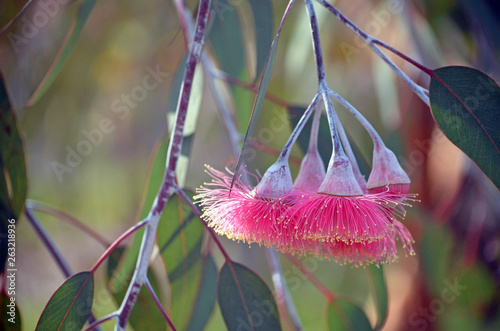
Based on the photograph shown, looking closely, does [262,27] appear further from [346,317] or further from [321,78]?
[346,317]

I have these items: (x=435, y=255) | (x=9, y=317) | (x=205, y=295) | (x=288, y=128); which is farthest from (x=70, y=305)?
(x=288, y=128)

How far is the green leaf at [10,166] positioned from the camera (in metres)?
0.72

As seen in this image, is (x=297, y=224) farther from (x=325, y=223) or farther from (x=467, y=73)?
(x=467, y=73)

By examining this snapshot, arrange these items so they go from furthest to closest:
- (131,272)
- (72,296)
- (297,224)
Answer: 1. (131,272)
2. (72,296)
3. (297,224)

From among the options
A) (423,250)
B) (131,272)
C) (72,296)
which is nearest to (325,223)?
(72,296)

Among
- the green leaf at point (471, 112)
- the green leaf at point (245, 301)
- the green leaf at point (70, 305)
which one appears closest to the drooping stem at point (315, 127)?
the green leaf at point (471, 112)

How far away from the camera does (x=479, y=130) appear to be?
492mm

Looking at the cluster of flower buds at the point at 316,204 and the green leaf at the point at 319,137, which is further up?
the green leaf at the point at 319,137

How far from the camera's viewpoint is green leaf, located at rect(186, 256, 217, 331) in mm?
890

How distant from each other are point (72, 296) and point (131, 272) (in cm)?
28

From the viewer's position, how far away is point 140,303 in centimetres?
87

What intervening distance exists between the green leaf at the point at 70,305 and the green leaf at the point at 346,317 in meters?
0.50

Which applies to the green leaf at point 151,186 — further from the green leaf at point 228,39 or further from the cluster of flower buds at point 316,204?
the cluster of flower buds at point 316,204

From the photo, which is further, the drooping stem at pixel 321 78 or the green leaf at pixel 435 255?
the green leaf at pixel 435 255
